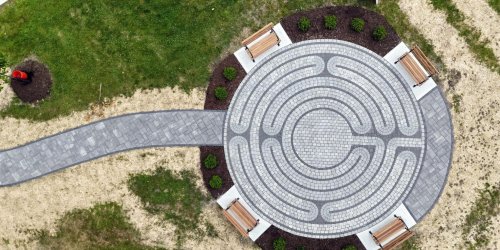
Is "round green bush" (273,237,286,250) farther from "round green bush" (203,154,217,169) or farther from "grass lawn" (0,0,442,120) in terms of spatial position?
"grass lawn" (0,0,442,120)

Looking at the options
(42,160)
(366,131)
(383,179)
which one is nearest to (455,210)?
(383,179)

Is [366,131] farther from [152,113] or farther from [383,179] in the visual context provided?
[152,113]

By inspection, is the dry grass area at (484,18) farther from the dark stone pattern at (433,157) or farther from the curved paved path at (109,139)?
the curved paved path at (109,139)

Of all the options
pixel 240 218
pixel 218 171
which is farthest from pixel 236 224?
pixel 218 171

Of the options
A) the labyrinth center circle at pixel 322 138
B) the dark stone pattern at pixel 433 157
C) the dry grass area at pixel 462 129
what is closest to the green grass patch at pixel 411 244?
the dry grass area at pixel 462 129

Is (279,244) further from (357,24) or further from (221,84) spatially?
(357,24)
